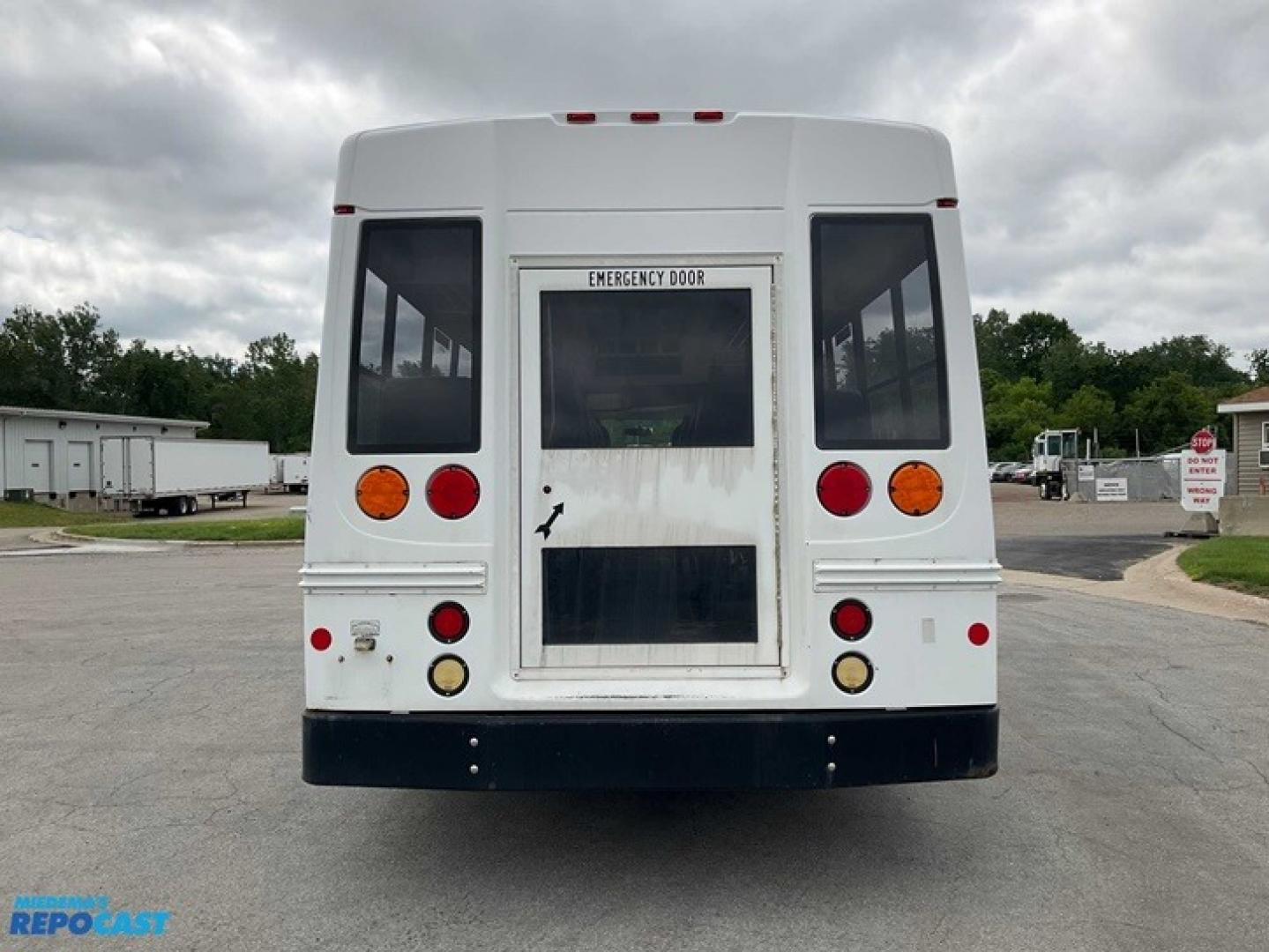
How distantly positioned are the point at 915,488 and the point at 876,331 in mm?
633

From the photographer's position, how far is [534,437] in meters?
4.07

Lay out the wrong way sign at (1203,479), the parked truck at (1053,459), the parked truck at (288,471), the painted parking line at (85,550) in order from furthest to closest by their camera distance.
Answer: the parked truck at (288,471)
the parked truck at (1053,459)
the painted parking line at (85,550)
the wrong way sign at (1203,479)

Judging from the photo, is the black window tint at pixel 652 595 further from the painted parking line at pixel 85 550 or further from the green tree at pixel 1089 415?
the green tree at pixel 1089 415

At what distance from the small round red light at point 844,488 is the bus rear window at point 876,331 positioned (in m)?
0.10

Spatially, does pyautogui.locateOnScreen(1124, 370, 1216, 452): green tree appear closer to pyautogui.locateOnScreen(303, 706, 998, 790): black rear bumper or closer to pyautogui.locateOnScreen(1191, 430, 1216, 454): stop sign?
pyautogui.locateOnScreen(1191, 430, 1216, 454): stop sign

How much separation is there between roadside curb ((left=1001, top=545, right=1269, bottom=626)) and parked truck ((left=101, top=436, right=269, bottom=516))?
29733 millimetres

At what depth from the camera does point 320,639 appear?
393 cm

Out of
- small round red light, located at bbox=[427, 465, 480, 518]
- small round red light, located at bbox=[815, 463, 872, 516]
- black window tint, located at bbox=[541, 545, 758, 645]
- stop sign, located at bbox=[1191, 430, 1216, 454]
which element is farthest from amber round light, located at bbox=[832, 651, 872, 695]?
stop sign, located at bbox=[1191, 430, 1216, 454]

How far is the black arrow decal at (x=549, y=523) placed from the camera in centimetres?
404

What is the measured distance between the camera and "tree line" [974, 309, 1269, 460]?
7731 cm

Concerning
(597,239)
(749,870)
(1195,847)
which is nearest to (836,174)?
(597,239)

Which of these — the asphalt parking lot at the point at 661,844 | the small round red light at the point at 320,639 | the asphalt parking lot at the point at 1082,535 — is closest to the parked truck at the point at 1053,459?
the asphalt parking lot at the point at 1082,535

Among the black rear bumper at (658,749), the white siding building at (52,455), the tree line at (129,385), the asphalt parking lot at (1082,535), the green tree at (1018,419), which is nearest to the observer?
the black rear bumper at (658,749)

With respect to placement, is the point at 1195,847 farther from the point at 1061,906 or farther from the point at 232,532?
the point at 232,532
